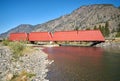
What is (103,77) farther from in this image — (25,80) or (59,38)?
(59,38)

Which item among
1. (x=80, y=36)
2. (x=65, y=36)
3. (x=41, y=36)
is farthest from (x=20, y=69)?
(x=41, y=36)

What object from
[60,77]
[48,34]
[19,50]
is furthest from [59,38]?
[60,77]

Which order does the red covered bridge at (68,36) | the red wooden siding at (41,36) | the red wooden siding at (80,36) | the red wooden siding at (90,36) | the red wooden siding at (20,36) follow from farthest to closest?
the red wooden siding at (20,36)
the red wooden siding at (41,36)
the red covered bridge at (68,36)
the red wooden siding at (80,36)
the red wooden siding at (90,36)

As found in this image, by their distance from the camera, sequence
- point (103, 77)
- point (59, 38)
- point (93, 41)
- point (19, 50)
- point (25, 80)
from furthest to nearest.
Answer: point (59, 38) → point (93, 41) → point (19, 50) → point (103, 77) → point (25, 80)

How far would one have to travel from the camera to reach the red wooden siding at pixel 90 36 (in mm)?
57344

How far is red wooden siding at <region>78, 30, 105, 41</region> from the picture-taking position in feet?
188

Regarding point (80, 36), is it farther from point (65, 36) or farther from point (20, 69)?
point (20, 69)

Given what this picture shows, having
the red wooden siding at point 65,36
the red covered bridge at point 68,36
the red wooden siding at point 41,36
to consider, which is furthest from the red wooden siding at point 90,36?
the red wooden siding at point 41,36

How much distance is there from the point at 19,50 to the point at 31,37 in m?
39.4

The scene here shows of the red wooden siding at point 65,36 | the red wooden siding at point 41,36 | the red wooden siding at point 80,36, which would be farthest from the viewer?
the red wooden siding at point 41,36

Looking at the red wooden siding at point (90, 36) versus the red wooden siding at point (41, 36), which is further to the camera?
the red wooden siding at point (41, 36)

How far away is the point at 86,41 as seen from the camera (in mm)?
59531

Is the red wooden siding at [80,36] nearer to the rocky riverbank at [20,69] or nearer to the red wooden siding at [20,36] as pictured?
the red wooden siding at [20,36]

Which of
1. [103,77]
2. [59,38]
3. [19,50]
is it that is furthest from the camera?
[59,38]
